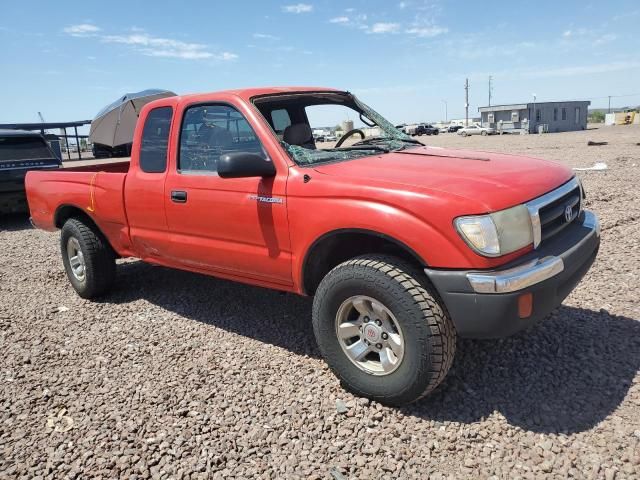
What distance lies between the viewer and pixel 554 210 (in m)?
2.91

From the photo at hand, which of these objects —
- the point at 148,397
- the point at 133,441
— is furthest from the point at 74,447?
the point at 148,397

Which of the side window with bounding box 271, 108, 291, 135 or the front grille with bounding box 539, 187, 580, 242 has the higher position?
the side window with bounding box 271, 108, 291, 135

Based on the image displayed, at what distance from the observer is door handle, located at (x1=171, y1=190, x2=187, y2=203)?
150 inches

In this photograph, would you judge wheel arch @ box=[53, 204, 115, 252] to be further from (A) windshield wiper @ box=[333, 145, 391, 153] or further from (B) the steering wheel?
(A) windshield wiper @ box=[333, 145, 391, 153]

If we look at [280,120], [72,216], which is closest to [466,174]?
[280,120]

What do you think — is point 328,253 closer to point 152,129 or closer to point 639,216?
point 152,129

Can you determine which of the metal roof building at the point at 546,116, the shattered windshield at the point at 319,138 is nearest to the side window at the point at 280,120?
the shattered windshield at the point at 319,138

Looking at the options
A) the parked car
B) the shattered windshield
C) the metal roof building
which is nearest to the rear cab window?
the shattered windshield

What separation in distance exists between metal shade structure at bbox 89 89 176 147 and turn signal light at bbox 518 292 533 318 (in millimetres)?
9487

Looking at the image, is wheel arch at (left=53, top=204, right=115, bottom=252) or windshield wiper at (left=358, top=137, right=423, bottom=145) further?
wheel arch at (left=53, top=204, right=115, bottom=252)

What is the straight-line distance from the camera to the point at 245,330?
13.6 ft

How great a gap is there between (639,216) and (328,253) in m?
5.47

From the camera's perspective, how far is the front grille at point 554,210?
268 cm

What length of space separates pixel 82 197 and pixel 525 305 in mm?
4143
